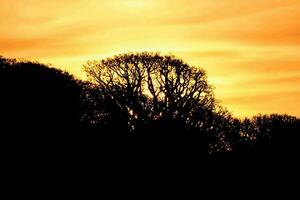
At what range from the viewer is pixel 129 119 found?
215 feet

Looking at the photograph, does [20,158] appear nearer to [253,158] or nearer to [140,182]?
[140,182]

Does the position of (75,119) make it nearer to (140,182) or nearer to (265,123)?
(140,182)

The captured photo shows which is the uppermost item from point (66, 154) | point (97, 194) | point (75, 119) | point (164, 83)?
point (164, 83)

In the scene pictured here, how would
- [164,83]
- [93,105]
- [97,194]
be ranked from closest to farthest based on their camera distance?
[97,194] → [93,105] → [164,83]

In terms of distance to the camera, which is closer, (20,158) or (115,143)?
(20,158)

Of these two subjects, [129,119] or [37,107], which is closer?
[37,107]

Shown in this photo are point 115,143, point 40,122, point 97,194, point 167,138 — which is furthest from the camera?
Result: point 167,138

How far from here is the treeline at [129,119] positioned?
4575 cm

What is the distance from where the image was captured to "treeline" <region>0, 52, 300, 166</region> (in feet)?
150

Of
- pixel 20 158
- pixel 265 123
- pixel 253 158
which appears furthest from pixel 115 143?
pixel 265 123

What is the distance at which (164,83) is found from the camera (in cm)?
6600

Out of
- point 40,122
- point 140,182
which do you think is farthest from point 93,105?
point 140,182

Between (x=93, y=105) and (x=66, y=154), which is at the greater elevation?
(x=93, y=105)

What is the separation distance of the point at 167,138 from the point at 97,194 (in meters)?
17.9
